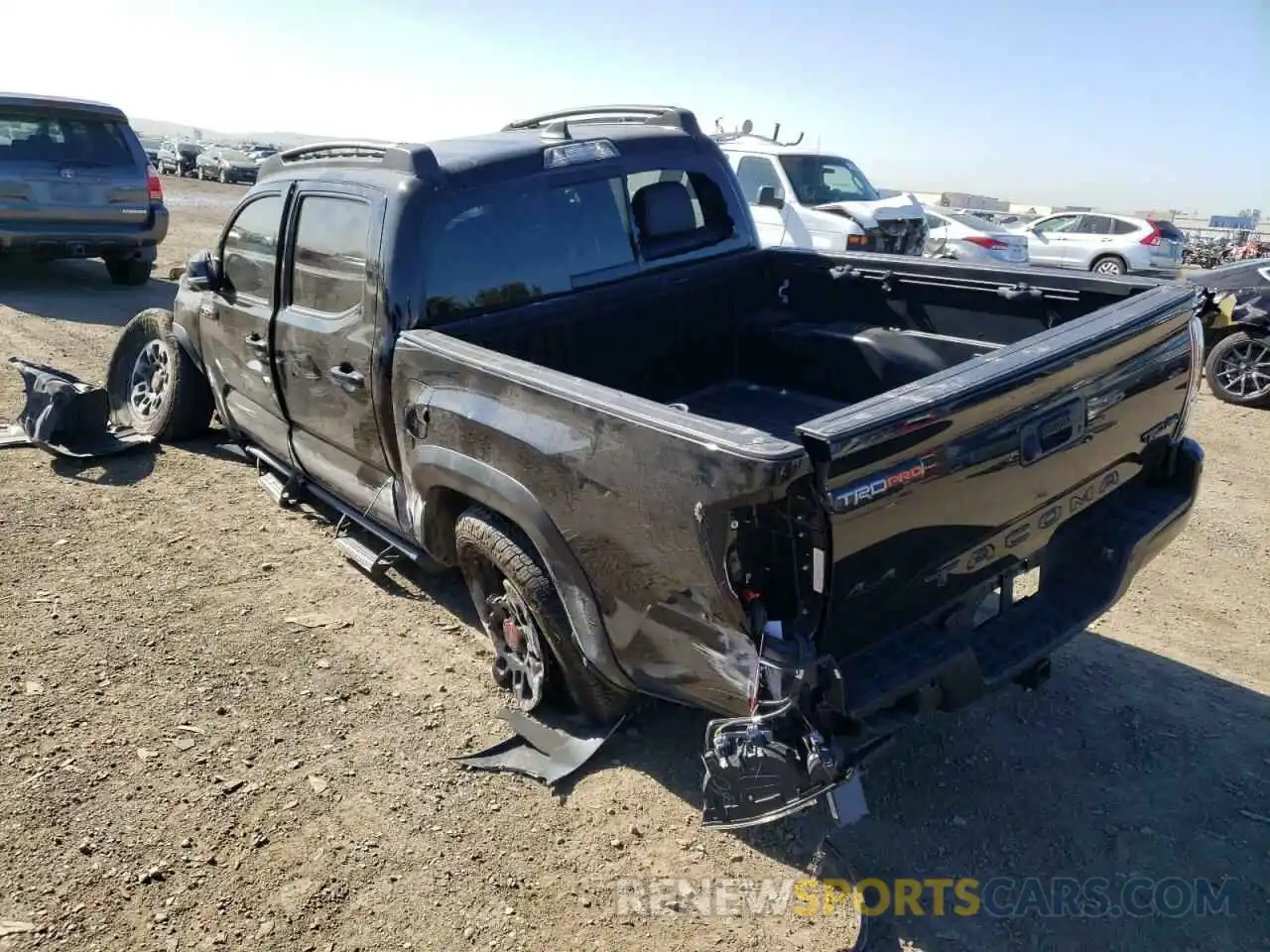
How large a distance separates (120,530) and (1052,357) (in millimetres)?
4613

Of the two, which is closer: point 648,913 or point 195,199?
point 648,913

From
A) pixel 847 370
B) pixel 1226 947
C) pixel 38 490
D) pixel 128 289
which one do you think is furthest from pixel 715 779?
pixel 128 289

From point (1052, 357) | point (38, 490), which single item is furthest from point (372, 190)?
point (38, 490)

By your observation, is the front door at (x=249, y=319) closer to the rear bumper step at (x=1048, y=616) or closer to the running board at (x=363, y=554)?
the running board at (x=363, y=554)

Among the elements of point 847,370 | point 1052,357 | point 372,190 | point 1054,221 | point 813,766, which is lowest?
point 1054,221

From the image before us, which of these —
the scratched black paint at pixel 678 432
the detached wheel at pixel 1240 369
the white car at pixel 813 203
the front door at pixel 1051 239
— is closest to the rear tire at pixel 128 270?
the white car at pixel 813 203

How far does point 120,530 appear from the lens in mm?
4945

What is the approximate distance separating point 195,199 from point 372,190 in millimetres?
25345

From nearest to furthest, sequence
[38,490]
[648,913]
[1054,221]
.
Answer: [648,913] → [38,490] → [1054,221]

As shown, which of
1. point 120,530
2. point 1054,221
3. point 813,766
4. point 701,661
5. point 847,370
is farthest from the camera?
point 1054,221

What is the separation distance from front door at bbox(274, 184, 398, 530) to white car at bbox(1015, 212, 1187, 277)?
1613 centimetres

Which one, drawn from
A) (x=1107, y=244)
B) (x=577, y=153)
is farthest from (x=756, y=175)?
(x=1107, y=244)

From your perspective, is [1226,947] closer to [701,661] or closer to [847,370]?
[701,661]

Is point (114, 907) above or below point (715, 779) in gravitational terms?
below
